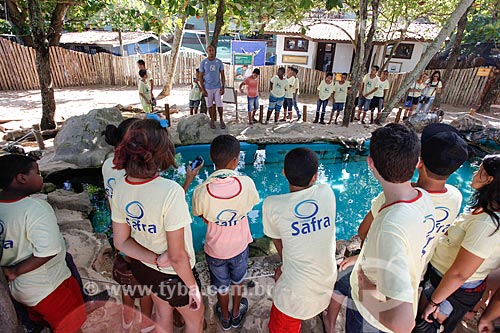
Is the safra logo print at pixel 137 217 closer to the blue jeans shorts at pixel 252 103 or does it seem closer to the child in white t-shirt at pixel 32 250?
the child in white t-shirt at pixel 32 250

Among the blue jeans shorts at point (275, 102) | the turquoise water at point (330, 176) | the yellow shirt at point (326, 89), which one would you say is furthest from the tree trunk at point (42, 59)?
the yellow shirt at point (326, 89)

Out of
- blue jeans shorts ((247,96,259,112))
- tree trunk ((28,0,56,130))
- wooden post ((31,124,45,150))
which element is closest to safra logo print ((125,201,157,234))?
wooden post ((31,124,45,150))

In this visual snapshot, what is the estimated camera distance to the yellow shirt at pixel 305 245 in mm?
1505

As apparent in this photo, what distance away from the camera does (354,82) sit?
746cm

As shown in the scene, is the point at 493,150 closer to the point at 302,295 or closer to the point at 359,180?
the point at 359,180

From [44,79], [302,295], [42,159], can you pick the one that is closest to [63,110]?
[44,79]

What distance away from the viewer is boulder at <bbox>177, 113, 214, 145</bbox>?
6.31 m

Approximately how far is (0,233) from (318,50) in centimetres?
1467

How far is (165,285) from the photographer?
158cm

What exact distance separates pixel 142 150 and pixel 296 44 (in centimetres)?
1419

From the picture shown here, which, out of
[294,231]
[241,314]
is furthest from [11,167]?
[241,314]

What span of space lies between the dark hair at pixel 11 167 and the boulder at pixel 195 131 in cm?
480

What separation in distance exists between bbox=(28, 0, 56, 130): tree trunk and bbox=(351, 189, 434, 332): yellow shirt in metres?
6.81

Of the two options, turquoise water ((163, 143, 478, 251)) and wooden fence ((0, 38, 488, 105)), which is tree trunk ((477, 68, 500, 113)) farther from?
turquoise water ((163, 143, 478, 251))
